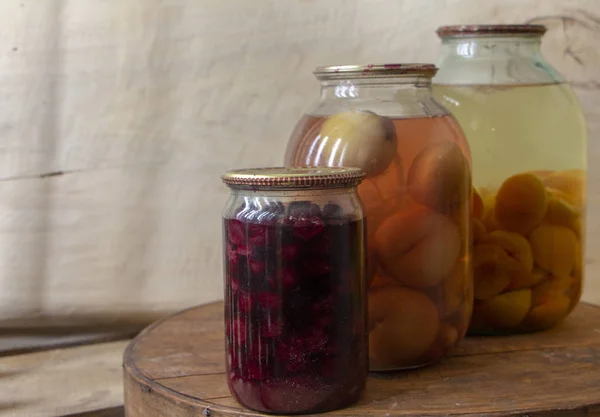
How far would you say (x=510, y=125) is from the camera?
30.8 inches

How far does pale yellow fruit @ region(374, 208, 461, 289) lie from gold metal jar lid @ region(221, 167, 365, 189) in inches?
3.4

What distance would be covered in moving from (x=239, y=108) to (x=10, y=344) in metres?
0.45

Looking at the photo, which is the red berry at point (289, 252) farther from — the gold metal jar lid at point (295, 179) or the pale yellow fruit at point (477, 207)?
the pale yellow fruit at point (477, 207)

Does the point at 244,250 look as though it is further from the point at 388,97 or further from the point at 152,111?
the point at 152,111

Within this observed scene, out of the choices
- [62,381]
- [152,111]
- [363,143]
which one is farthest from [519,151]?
[62,381]

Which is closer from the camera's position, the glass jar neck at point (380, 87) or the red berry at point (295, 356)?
the red berry at point (295, 356)

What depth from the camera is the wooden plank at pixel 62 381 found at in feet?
3.12

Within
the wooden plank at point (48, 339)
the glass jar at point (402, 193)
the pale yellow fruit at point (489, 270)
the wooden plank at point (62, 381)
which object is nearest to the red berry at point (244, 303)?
the glass jar at point (402, 193)

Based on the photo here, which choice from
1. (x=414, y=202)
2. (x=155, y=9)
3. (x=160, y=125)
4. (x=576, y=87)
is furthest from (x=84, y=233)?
(x=576, y=87)

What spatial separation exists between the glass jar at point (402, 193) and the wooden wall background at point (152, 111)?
0.40 m

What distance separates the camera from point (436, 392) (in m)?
0.63

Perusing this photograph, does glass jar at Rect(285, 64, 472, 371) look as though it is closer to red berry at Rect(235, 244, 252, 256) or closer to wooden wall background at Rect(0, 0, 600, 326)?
red berry at Rect(235, 244, 252, 256)

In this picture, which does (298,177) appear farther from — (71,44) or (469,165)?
(71,44)

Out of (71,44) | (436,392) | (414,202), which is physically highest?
(71,44)
